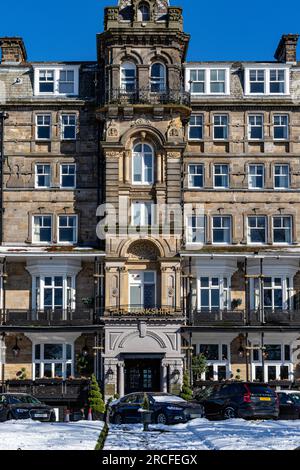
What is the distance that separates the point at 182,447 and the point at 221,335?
29.8 meters

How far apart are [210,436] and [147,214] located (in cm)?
2752

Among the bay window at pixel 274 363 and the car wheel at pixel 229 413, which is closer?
the car wheel at pixel 229 413

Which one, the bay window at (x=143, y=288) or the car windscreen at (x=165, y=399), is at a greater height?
the bay window at (x=143, y=288)

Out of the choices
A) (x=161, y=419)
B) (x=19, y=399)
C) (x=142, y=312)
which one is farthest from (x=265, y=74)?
(x=161, y=419)

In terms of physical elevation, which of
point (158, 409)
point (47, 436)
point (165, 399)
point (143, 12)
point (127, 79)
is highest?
point (143, 12)

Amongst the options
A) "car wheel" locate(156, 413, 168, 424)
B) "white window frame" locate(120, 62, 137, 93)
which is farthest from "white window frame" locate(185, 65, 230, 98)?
"car wheel" locate(156, 413, 168, 424)

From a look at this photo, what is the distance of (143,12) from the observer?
55.1 m

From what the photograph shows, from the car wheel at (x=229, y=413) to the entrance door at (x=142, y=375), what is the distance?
54.4 feet

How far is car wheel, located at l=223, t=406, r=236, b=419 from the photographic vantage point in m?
35.3

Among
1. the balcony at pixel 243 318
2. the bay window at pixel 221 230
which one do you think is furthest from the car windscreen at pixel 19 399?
the bay window at pixel 221 230

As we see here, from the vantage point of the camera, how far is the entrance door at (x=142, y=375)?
5219 cm

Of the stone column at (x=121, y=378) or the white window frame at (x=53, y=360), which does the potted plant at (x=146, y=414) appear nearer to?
the stone column at (x=121, y=378)

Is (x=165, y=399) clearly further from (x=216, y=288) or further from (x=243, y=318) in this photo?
(x=216, y=288)

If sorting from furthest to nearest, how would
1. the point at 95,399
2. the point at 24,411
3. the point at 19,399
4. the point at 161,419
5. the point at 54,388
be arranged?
1. the point at 54,388
2. the point at 95,399
3. the point at 19,399
4. the point at 24,411
5. the point at 161,419
